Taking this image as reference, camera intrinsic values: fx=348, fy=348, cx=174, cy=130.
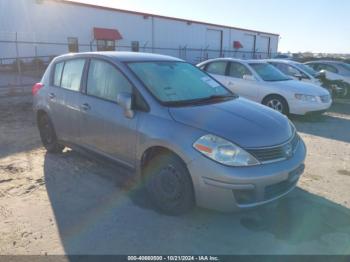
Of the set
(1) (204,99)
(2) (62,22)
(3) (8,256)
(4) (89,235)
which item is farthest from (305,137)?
(2) (62,22)

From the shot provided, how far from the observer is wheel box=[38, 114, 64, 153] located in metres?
5.58

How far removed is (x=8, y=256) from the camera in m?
3.08

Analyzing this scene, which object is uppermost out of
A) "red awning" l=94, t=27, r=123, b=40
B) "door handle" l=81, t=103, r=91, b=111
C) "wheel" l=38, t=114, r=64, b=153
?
"red awning" l=94, t=27, r=123, b=40

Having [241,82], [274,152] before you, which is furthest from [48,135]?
[241,82]

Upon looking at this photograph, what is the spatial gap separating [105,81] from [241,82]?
225 inches

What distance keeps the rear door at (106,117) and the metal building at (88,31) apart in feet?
49.6

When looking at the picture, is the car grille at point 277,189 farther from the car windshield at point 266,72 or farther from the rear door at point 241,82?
the car windshield at point 266,72

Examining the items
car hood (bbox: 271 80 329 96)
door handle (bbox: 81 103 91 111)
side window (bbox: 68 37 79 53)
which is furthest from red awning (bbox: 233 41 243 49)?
door handle (bbox: 81 103 91 111)

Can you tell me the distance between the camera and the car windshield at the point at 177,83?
402 centimetres

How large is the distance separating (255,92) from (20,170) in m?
6.21

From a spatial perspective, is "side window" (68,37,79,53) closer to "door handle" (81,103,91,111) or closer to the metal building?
the metal building

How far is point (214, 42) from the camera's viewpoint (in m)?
44.2

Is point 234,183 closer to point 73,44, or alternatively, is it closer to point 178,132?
point 178,132

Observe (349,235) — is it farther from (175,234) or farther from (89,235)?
(89,235)
